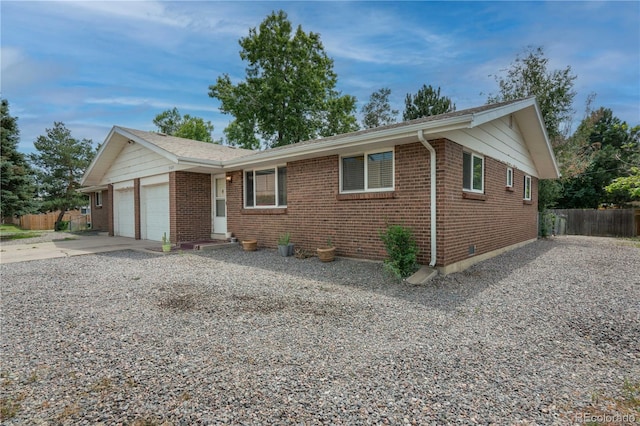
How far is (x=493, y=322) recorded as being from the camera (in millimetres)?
4055

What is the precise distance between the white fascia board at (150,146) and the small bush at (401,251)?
23.2 ft

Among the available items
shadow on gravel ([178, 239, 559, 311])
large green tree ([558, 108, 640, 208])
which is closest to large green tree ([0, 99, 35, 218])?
shadow on gravel ([178, 239, 559, 311])

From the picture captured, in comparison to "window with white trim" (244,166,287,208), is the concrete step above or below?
below

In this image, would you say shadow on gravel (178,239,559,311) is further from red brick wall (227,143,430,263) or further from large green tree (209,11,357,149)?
large green tree (209,11,357,149)

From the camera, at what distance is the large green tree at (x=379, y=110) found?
1130 inches

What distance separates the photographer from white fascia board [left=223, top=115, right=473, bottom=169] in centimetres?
566

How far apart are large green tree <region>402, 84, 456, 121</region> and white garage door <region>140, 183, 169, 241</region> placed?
1798 cm

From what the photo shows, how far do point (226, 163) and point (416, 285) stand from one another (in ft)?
23.9

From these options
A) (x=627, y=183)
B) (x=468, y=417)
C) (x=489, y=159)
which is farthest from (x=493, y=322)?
(x=627, y=183)

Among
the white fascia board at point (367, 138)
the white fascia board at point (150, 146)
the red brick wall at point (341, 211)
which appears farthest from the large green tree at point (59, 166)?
the white fascia board at point (367, 138)

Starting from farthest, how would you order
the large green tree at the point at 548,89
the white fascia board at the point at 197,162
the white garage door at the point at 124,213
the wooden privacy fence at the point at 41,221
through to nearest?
the wooden privacy fence at the point at 41,221 < the large green tree at the point at 548,89 < the white garage door at the point at 124,213 < the white fascia board at the point at 197,162

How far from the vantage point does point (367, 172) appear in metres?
7.53

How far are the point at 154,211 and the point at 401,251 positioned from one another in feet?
33.4

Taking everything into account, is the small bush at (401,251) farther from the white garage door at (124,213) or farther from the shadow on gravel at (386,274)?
the white garage door at (124,213)
